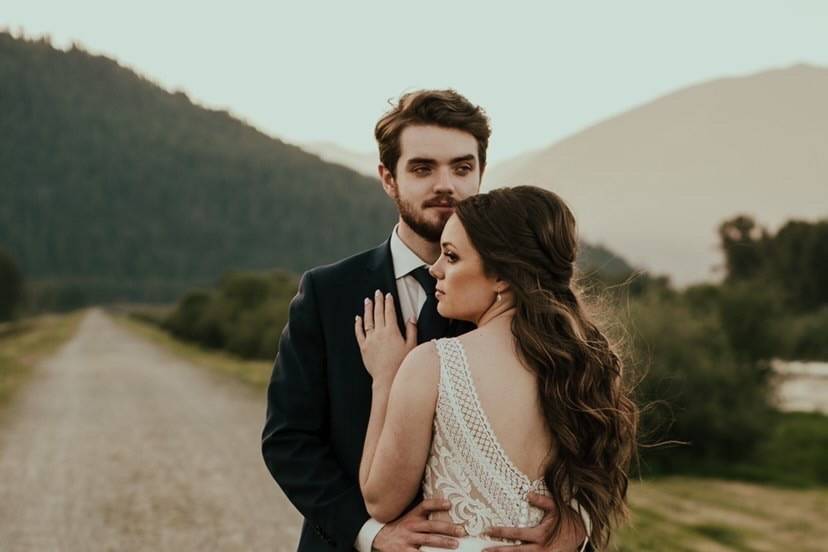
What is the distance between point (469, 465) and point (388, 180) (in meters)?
1.00

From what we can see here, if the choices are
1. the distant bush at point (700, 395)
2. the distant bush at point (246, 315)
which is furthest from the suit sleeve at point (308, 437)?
the distant bush at point (246, 315)

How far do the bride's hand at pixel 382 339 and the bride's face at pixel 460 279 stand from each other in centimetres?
19

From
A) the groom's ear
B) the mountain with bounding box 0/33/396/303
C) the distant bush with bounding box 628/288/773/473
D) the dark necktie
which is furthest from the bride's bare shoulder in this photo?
the mountain with bounding box 0/33/396/303

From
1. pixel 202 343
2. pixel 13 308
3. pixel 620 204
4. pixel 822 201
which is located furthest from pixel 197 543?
pixel 13 308

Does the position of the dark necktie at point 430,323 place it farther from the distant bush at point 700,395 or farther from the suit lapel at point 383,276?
the distant bush at point 700,395

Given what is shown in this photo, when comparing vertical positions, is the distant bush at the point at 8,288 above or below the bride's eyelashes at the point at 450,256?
below

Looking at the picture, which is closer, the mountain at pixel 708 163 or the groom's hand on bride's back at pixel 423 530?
the groom's hand on bride's back at pixel 423 530

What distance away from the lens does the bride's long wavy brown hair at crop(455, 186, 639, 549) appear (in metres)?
2.29

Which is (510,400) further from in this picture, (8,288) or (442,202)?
(8,288)

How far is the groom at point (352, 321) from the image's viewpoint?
2.61 m

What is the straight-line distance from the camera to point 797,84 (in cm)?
6738

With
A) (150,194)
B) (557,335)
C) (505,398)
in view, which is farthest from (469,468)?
(150,194)

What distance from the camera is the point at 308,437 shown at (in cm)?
265

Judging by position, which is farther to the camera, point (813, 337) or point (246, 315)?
point (246, 315)
